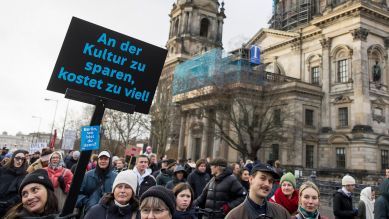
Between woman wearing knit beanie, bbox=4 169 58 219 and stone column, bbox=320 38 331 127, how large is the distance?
127 feet

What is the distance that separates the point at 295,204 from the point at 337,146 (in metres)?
33.9

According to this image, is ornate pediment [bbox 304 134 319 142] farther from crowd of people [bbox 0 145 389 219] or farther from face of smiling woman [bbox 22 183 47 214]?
face of smiling woman [bbox 22 183 47 214]

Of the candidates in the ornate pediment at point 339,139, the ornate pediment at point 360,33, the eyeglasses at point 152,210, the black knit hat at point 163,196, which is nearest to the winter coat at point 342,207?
the black knit hat at point 163,196

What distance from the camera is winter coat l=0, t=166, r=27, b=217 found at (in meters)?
6.00

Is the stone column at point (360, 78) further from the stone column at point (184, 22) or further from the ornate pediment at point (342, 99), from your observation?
the stone column at point (184, 22)

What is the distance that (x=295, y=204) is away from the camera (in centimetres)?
521

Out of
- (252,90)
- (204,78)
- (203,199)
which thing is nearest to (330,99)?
(252,90)

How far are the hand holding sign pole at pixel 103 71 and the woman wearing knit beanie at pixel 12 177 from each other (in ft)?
7.71

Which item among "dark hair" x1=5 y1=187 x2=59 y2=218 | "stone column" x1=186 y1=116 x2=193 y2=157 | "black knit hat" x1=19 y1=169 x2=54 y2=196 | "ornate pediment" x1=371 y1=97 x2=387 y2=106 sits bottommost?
"dark hair" x1=5 y1=187 x2=59 y2=218

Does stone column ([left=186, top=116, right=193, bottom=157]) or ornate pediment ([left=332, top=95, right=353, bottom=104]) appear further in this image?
stone column ([left=186, top=116, right=193, bottom=157])

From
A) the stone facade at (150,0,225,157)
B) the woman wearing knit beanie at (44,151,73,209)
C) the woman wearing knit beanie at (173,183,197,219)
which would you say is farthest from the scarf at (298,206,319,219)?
the stone facade at (150,0,225,157)

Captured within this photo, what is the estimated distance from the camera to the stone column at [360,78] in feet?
114

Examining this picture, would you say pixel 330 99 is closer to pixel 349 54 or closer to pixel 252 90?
pixel 349 54

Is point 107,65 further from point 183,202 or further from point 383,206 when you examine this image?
point 383,206
